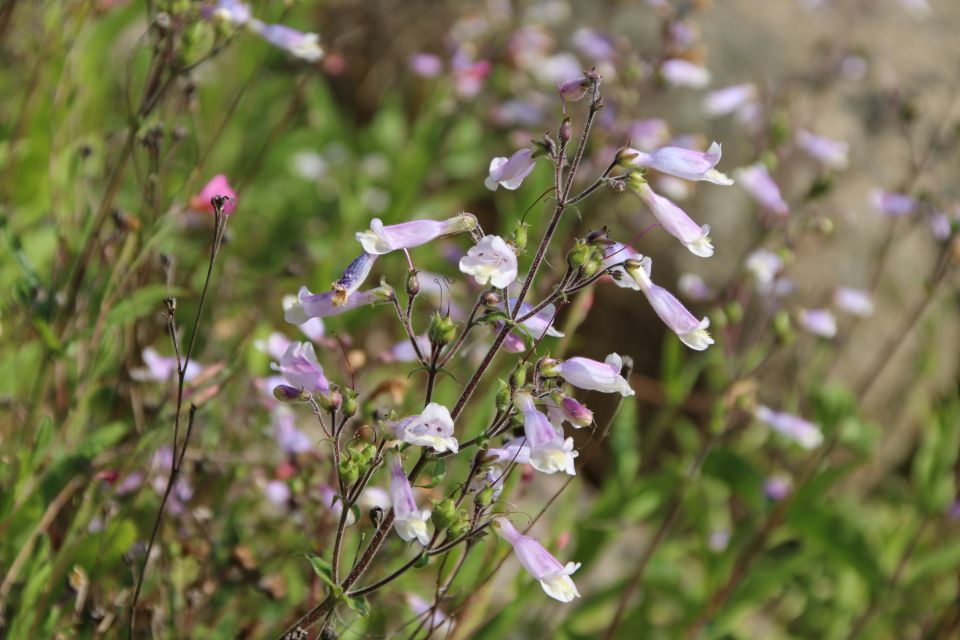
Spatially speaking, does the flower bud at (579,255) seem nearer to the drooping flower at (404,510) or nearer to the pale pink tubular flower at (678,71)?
the drooping flower at (404,510)

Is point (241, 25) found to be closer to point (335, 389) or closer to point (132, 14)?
point (335, 389)

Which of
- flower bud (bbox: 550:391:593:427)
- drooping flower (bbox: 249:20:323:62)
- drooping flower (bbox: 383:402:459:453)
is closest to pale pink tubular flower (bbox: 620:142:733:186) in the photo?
flower bud (bbox: 550:391:593:427)

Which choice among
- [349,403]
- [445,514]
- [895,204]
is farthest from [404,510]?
[895,204]

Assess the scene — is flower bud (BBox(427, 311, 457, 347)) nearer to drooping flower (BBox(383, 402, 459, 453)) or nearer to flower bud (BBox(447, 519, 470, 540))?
drooping flower (BBox(383, 402, 459, 453))

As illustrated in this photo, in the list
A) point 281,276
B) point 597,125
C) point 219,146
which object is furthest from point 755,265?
point 219,146

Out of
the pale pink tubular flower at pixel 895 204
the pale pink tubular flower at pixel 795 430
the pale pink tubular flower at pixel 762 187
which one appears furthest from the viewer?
the pale pink tubular flower at pixel 895 204

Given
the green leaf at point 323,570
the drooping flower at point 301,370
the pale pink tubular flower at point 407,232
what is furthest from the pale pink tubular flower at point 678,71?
the green leaf at point 323,570

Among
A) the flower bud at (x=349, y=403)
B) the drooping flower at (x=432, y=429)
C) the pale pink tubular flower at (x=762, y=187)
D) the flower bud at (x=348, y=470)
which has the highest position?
the drooping flower at (x=432, y=429)
